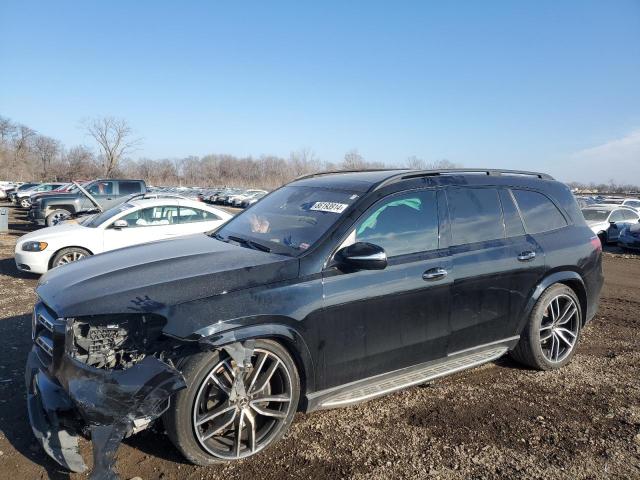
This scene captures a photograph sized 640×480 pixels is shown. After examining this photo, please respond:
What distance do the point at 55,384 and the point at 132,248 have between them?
4.82 ft

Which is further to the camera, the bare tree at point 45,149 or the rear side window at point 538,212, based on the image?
the bare tree at point 45,149

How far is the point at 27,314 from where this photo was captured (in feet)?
19.3

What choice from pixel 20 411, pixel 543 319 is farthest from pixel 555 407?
pixel 20 411

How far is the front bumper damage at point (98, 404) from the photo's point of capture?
2508mm

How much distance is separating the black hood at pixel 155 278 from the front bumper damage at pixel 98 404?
1.13 ft

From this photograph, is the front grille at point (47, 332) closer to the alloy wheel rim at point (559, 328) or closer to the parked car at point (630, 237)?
the alloy wheel rim at point (559, 328)

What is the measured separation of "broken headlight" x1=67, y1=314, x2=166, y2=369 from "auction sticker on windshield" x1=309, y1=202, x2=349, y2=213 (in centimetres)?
153

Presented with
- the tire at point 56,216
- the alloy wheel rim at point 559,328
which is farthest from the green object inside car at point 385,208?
the tire at point 56,216

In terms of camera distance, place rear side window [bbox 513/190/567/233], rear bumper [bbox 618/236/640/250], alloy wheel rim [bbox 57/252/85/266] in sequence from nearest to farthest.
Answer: rear side window [bbox 513/190/567/233], alloy wheel rim [bbox 57/252/85/266], rear bumper [bbox 618/236/640/250]

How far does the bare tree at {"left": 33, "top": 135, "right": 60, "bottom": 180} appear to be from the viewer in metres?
94.4

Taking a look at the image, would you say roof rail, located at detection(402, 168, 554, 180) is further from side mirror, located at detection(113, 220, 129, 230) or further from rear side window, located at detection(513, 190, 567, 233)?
side mirror, located at detection(113, 220, 129, 230)

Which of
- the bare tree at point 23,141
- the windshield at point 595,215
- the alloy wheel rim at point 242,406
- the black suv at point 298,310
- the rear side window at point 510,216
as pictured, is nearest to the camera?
the black suv at point 298,310

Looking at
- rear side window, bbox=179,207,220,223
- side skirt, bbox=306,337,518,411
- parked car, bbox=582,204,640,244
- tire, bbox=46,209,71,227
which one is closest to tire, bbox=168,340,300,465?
side skirt, bbox=306,337,518,411

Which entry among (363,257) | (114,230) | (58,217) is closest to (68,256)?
(114,230)
